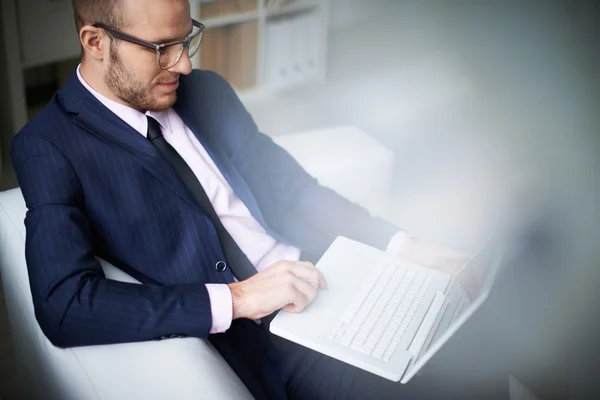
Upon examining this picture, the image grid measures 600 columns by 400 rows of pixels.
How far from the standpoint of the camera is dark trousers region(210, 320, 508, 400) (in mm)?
1262

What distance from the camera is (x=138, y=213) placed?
4.43 ft

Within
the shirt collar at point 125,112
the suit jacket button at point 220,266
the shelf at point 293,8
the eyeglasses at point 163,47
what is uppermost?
the eyeglasses at point 163,47

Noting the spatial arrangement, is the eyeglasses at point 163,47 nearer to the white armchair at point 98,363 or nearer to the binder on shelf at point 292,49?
the white armchair at point 98,363

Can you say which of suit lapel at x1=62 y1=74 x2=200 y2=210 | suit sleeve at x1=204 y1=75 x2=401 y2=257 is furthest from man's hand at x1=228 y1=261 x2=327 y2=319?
suit sleeve at x1=204 y1=75 x2=401 y2=257

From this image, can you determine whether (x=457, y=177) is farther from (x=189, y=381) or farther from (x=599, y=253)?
(x=189, y=381)

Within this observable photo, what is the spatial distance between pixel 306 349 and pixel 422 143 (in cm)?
197

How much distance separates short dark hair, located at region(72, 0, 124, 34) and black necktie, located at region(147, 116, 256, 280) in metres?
0.22

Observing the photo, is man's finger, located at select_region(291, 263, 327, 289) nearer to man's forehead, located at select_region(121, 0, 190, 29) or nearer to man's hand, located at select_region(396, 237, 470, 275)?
man's hand, located at select_region(396, 237, 470, 275)

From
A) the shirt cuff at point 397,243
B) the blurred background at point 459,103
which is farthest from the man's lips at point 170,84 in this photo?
the blurred background at point 459,103

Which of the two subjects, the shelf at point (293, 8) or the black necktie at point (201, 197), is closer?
the black necktie at point (201, 197)

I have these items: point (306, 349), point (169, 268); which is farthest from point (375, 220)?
point (169, 268)

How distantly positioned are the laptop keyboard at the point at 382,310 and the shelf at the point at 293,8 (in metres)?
2.12

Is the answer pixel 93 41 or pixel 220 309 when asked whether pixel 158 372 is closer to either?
pixel 220 309

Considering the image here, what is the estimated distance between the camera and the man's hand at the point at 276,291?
1.26m
